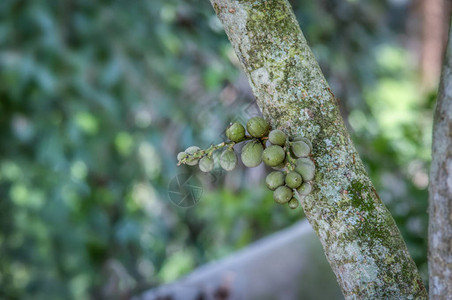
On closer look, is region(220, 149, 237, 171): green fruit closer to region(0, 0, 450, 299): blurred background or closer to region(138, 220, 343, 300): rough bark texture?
region(0, 0, 450, 299): blurred background

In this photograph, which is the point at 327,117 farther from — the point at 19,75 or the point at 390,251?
the point at 19,75

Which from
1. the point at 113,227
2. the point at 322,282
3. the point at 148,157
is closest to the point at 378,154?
the point at 322,282

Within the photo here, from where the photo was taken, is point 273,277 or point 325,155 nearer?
point 325,155

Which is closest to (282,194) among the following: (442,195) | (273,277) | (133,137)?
(442,195)

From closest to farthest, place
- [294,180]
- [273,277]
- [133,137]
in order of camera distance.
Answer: [294,180], [273,277], [133,137]

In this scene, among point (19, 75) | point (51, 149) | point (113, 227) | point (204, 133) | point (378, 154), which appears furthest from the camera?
point (113, 227)

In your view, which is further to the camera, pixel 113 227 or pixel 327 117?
pixel 113 227

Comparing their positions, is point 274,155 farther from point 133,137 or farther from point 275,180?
point 133,137

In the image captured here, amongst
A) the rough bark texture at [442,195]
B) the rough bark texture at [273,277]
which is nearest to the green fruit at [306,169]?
the rough bark texture at [442,195]
